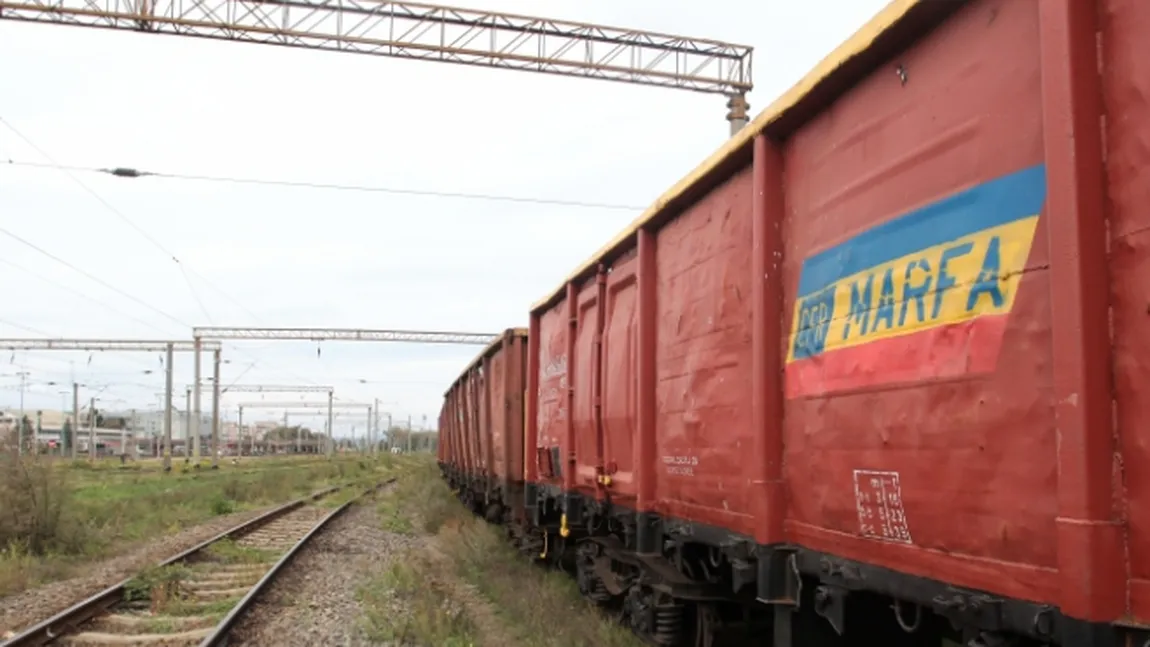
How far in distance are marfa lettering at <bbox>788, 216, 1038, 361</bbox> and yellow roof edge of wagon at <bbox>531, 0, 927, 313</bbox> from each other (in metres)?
0.85

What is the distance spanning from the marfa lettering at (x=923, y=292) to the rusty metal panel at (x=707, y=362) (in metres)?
0.83

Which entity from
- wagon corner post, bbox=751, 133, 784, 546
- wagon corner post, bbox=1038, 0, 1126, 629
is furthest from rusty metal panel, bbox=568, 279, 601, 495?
A: wagon corner post, bbox=1038, 0, 1126, 629

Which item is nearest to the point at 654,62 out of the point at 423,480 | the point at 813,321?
the point at 813,321

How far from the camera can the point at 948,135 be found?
3.04 m

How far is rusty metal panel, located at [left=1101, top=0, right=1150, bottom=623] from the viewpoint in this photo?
2.26 metres

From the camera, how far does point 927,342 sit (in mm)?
3025

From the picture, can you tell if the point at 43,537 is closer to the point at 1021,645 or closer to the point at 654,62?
the point at 654,62

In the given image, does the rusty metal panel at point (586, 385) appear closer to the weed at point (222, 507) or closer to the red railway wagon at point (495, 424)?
the red railway wagon at point (495, 424)

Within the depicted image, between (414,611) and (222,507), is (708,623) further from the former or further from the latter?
(222,507)

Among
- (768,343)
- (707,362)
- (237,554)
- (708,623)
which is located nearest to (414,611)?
(708,623)

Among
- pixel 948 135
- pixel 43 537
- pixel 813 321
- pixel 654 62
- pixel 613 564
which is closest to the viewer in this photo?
pixel 948 135

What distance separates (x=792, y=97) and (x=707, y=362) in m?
1.67

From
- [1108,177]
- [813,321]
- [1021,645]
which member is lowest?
[1021,645]

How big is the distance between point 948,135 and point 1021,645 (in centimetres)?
165
